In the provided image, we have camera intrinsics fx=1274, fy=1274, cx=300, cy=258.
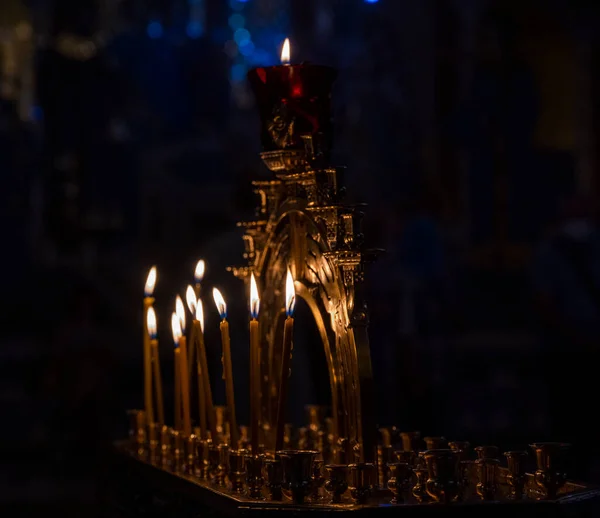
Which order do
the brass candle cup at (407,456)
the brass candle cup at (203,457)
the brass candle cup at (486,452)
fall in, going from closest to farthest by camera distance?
the brass candle cup at (486,452)
the brass candle cup at (407,456)
the brass candle cup at (203,457)

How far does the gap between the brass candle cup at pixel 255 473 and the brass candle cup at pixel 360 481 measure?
0.14m

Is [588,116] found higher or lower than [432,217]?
higher

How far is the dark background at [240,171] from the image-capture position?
20.7 ft

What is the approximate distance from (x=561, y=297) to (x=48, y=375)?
2774mm

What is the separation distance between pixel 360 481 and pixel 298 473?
3.0 inches

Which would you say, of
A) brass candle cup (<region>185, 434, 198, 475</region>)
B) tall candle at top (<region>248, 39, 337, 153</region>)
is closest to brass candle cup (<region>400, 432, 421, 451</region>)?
brass candle cup (<region>185, 434, 198, 475</region>)

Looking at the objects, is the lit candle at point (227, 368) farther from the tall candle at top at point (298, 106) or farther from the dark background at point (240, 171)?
the dark background at point (240, 171)

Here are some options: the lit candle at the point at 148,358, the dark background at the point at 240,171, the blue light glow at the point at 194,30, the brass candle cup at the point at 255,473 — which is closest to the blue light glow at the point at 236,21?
the dark background at the point at 240,171

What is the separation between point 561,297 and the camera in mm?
4629

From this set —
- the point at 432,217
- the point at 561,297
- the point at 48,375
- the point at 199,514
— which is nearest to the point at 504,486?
the point at 199,514

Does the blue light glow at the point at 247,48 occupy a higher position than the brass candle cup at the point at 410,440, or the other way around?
the blue light glow at the point at 247,48

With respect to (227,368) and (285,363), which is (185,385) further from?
(285,363)

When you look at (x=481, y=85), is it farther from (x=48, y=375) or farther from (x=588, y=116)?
(x=48, y=375)

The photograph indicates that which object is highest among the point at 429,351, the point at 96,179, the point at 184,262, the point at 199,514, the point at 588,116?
the point at 588,116
